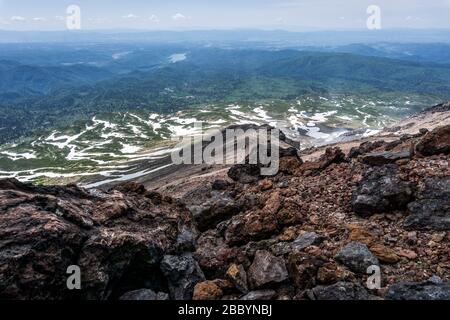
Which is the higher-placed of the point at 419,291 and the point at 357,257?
the point at 357,257

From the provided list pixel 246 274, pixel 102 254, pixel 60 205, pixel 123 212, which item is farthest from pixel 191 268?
pixel 60 205

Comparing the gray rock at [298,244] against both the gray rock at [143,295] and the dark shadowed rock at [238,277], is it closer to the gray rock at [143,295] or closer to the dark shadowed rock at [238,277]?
the dark shadowed rock at [238,277]

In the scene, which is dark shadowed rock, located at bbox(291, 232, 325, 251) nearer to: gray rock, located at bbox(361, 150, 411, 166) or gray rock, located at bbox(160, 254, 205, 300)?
gray rock, located at bbox(160, 254, 205, 300)

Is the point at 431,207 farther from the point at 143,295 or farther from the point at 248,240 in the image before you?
the point at 143,295

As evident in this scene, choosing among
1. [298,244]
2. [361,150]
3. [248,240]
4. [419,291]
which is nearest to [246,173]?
[361,150]

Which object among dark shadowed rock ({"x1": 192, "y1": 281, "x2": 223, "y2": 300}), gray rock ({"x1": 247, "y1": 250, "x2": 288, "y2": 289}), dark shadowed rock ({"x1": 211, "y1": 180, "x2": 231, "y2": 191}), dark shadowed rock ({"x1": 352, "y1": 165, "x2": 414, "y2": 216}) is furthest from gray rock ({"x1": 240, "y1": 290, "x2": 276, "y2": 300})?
dark shadowed rock ({"x1": 211, "y1": 180, "x2": 231, "y2": 191})
